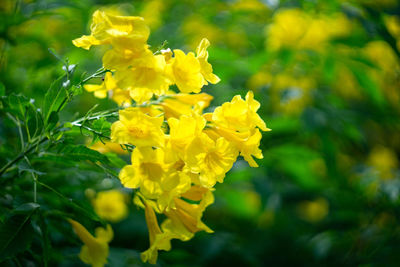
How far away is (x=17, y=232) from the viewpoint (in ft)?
3.84

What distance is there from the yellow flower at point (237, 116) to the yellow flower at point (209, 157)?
7 centimetres

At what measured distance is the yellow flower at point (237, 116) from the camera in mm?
1167

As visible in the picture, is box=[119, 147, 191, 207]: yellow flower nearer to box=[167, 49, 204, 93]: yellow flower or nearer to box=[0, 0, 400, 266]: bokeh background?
box=[167, 49, 204, 93]: yellow flower

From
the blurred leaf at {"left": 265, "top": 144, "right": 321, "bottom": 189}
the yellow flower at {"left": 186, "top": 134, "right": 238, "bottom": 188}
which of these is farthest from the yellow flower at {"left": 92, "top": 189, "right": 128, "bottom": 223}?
the yellow flower at {"left": 186, "top": 134, "right": 238, "bottom": 188}

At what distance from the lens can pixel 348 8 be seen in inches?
83.2

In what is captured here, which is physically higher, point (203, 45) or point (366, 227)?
point (203, 45)

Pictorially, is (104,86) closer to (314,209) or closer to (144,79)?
(144,79)

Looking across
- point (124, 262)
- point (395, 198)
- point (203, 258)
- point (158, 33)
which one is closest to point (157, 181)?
point (124, 262)

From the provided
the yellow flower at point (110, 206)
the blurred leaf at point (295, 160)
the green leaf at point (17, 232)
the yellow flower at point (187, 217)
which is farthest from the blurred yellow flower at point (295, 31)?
the green leaf at point (17, 232)

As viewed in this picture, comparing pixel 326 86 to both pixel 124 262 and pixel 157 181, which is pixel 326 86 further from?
pixel 157 181

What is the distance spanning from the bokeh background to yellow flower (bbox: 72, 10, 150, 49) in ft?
2.06

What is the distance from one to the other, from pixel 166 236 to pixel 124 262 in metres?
0.62

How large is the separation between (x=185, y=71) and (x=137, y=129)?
0.26 metres

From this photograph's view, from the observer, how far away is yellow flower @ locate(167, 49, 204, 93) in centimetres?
117
